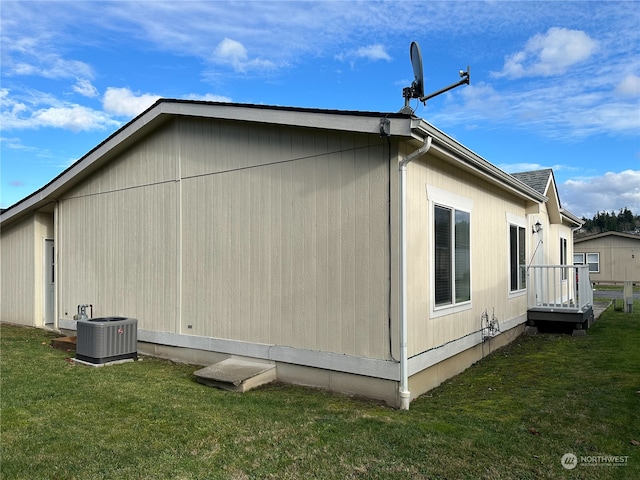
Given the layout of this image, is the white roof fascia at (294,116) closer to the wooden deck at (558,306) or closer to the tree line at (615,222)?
the wooden deck at (558,306)

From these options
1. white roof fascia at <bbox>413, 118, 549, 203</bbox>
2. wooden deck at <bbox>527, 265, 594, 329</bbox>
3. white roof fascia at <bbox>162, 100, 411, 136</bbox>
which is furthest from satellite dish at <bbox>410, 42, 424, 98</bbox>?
wooden deck at <bbox>527, 265, 594, 329</bbox>

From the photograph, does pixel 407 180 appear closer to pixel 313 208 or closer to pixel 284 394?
pixel 313 208

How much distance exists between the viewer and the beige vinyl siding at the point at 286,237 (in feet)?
18.5

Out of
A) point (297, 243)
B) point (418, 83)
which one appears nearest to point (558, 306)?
point (418, 83)

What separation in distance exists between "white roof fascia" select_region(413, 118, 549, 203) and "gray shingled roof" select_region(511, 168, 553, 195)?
1.65 m

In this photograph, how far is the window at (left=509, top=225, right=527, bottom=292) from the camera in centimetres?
1002

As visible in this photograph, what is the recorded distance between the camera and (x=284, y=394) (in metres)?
5.73

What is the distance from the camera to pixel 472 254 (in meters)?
7.74

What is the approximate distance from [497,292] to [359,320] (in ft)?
14.6

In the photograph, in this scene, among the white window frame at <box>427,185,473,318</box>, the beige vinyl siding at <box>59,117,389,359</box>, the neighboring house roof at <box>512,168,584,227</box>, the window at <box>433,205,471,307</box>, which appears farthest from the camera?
the neighboring house roof at <box>512,168,584,227</box>
